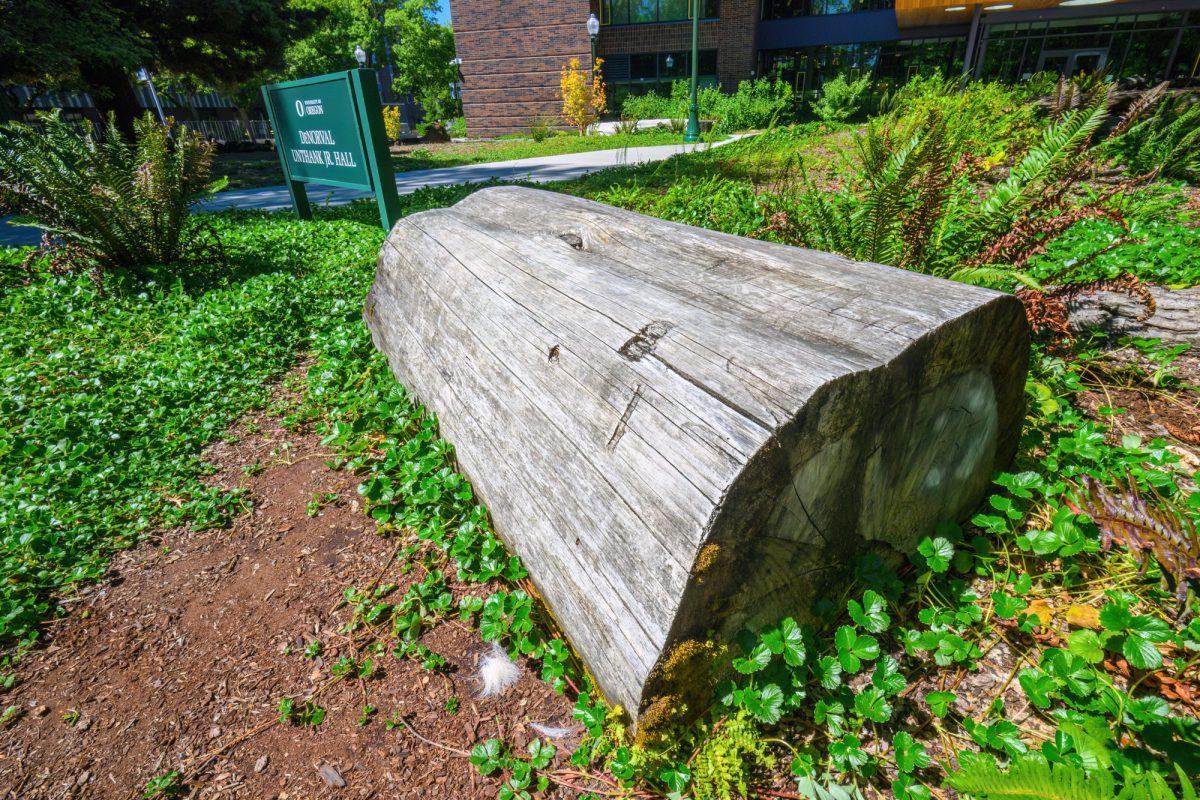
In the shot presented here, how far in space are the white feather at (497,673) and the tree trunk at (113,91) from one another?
14109mm

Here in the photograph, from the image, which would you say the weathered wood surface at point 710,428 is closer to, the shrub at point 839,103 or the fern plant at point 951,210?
the fern plant at point 951,210

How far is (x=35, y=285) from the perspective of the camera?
4793mm

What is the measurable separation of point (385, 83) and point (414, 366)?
1937 inches

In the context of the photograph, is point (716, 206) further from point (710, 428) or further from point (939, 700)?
point (939, 700)

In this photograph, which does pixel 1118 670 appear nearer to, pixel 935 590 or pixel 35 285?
pixel 935 590

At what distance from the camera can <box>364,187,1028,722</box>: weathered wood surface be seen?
1.26 m

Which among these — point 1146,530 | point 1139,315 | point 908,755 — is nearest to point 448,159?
point 1139,315

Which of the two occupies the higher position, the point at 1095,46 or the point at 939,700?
the point at 1095,46

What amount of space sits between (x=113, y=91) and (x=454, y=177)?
288 inches

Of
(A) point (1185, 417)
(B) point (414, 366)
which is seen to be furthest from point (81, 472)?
(A) point (1185, 417)

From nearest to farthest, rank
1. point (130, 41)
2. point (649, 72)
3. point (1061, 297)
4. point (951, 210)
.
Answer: point (1061, 297) → point (951, 210) → point (130, 41) → point (649, 72)

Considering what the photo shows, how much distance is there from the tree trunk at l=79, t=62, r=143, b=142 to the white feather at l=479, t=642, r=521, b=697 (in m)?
14.1

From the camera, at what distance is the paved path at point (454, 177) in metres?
8.93

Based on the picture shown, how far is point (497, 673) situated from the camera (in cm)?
181
